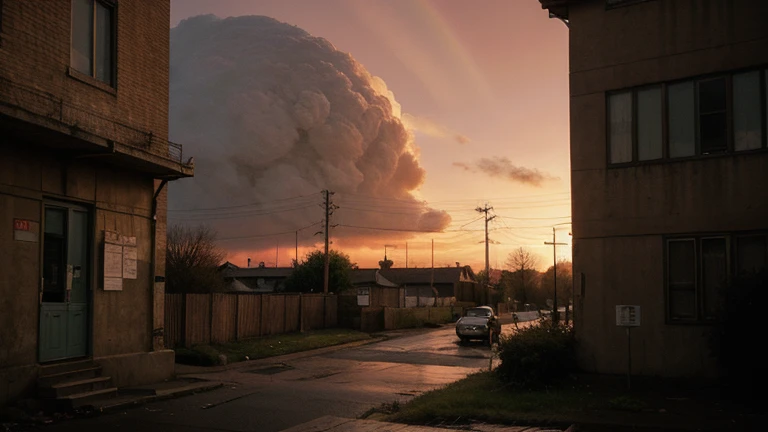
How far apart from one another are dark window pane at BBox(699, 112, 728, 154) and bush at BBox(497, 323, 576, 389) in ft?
15.6

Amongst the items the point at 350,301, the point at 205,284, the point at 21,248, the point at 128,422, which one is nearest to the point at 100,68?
the point at 21,248

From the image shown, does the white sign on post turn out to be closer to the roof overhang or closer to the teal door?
the roof overhang

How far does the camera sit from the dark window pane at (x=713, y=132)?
13.8 m

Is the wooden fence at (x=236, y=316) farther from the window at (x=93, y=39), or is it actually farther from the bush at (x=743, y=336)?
the bush at (x=743, y=336)

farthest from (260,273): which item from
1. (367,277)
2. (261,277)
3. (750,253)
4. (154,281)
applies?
(750,253)

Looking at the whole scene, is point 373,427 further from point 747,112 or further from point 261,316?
point 261,316

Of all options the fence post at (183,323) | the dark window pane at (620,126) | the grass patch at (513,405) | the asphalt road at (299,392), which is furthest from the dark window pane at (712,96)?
the fence post at (183,323)

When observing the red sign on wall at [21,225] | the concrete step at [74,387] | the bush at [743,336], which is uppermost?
the red sign on wall at [21,225]

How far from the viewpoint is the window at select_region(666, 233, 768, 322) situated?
1338 centimetres

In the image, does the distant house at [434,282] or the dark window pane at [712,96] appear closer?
the dark window pane at [712,96]

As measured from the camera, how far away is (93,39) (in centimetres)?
1470

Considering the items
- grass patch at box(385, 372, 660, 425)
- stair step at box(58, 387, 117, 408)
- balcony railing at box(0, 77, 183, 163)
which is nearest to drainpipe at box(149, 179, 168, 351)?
balcony railing at box(0, 77, 183, 163)

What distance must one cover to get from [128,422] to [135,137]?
6.76 m

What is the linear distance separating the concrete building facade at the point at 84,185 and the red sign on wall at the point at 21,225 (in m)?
0.05
